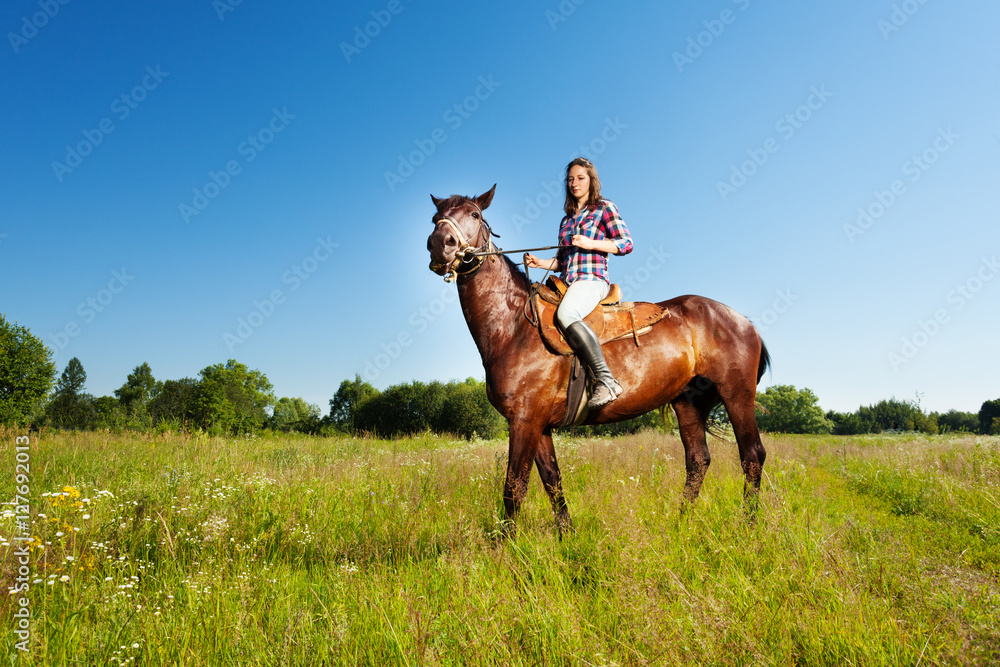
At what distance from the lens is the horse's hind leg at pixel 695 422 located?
203 inches

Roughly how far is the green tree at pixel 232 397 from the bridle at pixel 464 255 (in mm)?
36637

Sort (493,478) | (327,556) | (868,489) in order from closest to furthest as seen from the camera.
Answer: (327,556), (493,478), (868,489)

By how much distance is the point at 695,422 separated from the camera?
537 centimetres

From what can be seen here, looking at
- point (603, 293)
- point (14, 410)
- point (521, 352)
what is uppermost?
point (603, 293)

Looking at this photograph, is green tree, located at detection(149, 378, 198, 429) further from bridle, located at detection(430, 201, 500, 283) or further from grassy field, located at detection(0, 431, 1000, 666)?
bridle, located at detection(430, 201, 500, 283)

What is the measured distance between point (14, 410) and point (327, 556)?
43031 mm

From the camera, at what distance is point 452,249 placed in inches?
160

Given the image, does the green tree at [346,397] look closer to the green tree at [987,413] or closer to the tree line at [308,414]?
the tree line at [308,414]

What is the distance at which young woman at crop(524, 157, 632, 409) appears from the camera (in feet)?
13.9

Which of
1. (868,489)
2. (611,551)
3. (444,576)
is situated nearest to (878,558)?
(611,551)

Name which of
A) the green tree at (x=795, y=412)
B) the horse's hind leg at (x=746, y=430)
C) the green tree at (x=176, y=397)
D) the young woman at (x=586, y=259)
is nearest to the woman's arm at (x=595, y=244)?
the young woman at (x=586, y=259)

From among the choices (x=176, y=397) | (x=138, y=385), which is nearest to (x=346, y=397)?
(x=176, y=397)

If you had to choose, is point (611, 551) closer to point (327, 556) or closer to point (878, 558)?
point (878, 558)

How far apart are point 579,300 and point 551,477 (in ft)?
5.75
